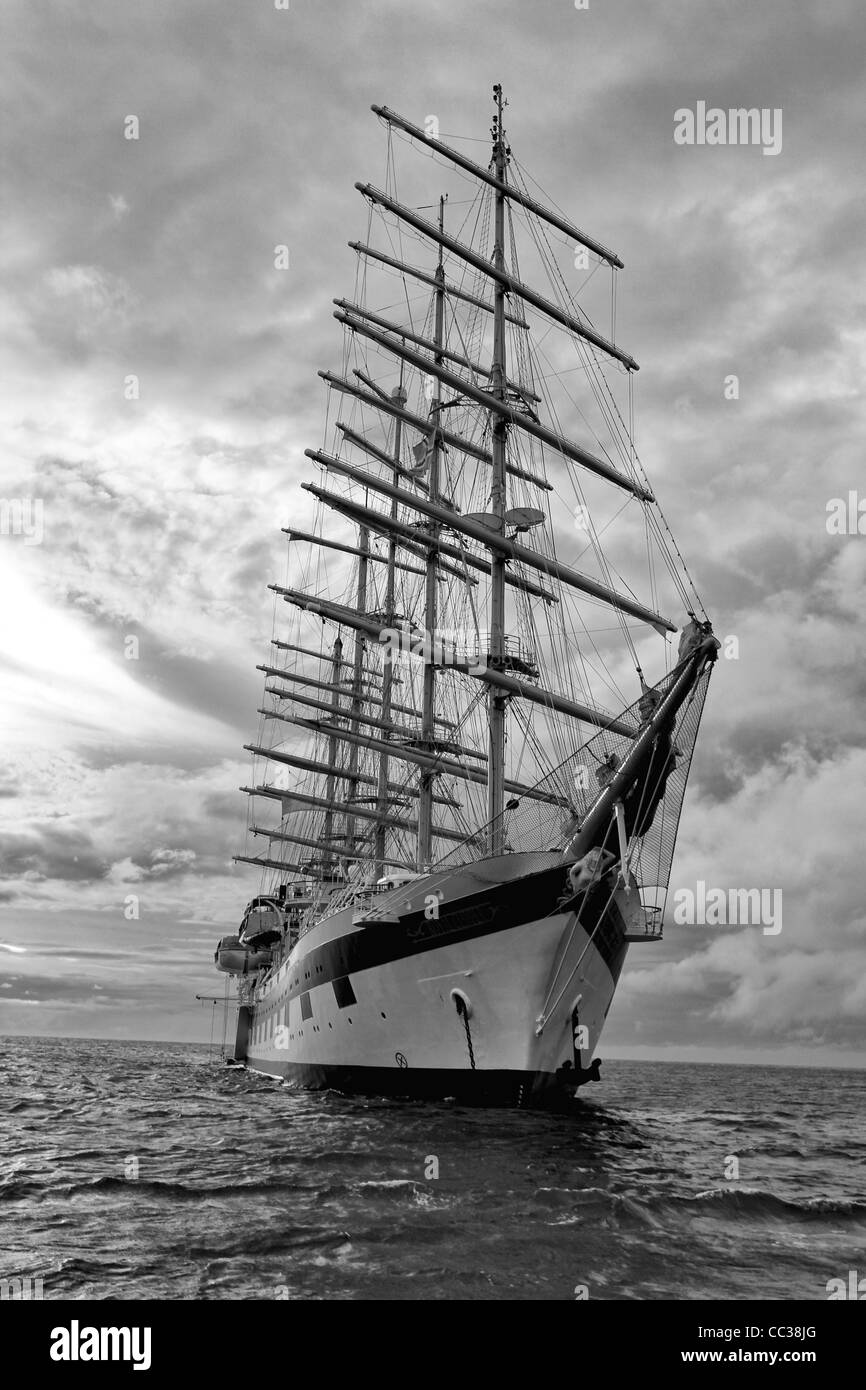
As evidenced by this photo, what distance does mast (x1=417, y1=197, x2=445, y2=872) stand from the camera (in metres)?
34.3

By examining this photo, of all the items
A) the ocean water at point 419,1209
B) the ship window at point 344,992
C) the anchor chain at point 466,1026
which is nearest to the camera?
the ocean water at point 419,1209

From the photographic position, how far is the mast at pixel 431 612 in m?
34.3

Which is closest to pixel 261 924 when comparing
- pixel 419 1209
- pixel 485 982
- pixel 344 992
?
pixel 344 992

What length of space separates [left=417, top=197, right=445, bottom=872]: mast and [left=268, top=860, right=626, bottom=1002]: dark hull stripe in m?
3.60

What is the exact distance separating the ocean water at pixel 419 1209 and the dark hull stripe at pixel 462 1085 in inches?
16.4

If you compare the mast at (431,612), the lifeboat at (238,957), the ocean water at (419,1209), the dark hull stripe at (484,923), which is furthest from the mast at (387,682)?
the ocean water at (419,1209)

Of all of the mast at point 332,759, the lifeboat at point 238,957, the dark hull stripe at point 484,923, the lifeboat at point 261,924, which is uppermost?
the mast at point 332,759

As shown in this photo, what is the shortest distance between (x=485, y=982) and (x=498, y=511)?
17783 mm

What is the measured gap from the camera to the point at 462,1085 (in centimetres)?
2220

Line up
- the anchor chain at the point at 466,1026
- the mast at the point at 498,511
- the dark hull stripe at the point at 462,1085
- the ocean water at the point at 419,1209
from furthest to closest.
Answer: the mast at the point at 498,511
the anchor chain at the point at 466,1026
the dark hull stripe at the point at 462,1085
the ocean water at the point at 419,1209

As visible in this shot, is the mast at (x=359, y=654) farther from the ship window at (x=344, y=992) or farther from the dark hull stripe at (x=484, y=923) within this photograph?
the dark hull stripe at (x=484, y=923)

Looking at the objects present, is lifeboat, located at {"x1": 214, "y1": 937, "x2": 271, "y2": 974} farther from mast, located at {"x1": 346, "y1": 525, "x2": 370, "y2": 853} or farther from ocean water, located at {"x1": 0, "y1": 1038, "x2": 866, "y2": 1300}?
ocean water, located at {"x1": 0, "y1": 1038, "x2": 866, "y2": 1300}

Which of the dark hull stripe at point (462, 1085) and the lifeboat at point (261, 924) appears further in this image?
the lifeboat at point (261, 924)
